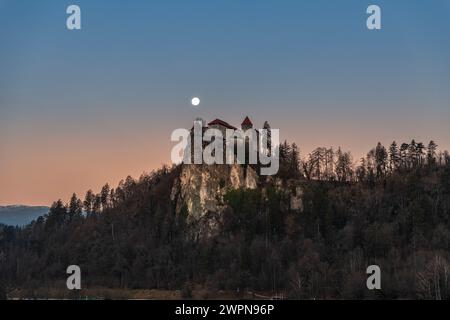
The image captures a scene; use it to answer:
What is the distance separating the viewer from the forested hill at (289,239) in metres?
86.1

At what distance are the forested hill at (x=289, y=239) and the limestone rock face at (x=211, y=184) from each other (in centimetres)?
206

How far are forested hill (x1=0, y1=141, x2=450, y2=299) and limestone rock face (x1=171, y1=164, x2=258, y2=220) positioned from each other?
6.75 ft

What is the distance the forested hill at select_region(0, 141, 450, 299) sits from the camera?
86125 millimetres

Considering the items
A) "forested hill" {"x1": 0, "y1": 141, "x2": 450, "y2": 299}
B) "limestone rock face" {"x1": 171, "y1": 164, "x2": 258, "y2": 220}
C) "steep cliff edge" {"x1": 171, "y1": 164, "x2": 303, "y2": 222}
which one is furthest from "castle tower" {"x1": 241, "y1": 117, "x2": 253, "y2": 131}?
"limestone rock face" {"x1": 171, "y1": 164, "x2": 258, "y2": 220}

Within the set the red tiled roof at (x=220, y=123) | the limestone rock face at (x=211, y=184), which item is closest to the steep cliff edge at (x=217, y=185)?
the limestone rock face at (x=211, y=184)

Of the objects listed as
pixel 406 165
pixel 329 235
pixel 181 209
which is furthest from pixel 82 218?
pixel 406 165

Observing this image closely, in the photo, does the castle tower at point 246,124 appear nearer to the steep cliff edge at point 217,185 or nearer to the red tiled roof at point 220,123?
the red tiled roof at point 220,123

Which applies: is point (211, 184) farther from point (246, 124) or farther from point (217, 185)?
point (246, 124)

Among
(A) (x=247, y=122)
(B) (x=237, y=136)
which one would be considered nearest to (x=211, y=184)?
(B) (x=237, y=136)

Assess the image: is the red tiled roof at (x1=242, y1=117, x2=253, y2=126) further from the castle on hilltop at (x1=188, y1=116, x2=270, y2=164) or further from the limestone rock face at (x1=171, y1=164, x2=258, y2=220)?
the limestone rock face at (x1=171, y1=164, x2=258, y2=220)

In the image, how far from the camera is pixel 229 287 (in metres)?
92.5

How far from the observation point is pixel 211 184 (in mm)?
118312

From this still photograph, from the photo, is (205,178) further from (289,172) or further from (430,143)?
(430,143)
